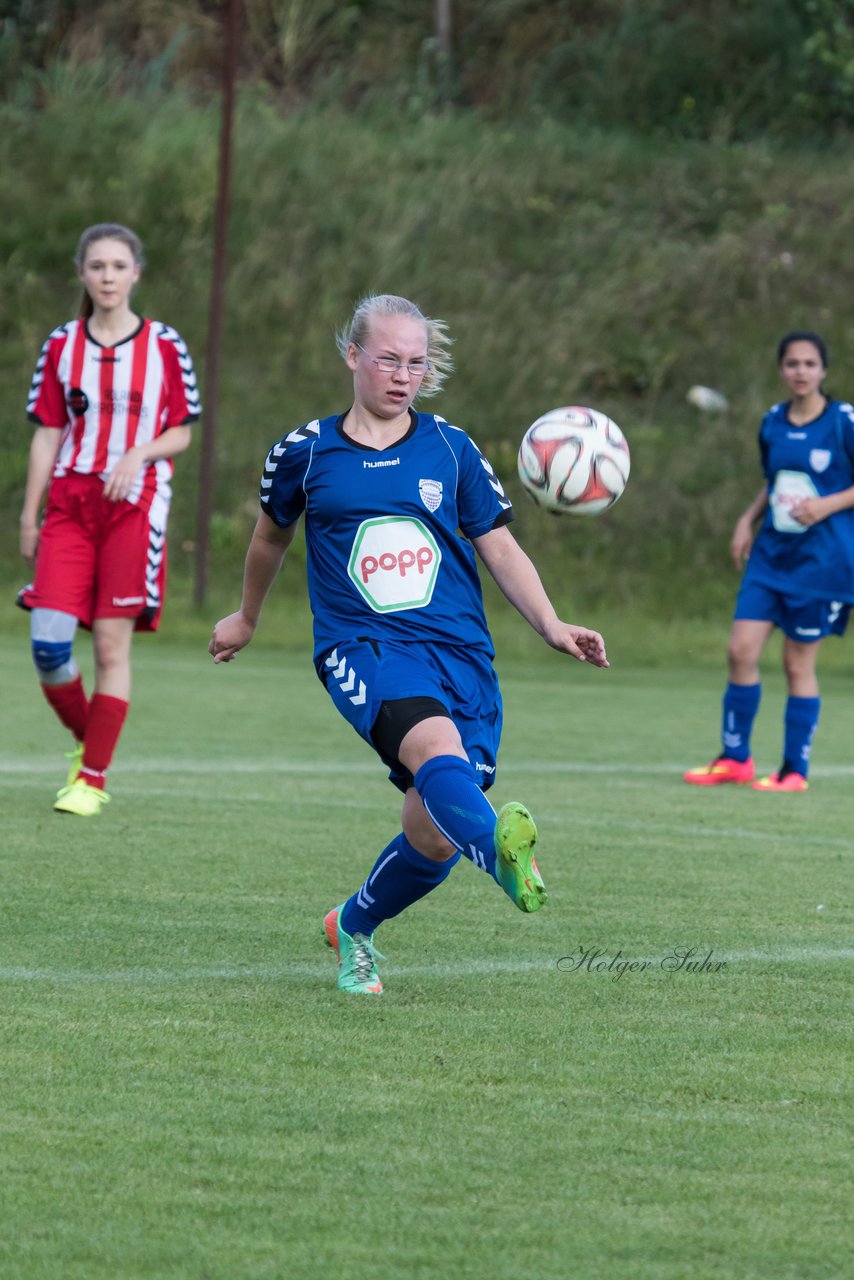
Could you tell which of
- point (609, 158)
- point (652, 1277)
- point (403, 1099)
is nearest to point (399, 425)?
point (403, 1099)

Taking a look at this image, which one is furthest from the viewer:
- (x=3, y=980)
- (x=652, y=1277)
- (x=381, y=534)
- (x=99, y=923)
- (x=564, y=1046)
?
(x=99, y=923)

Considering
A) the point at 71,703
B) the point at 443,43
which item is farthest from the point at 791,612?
the point at 443,43

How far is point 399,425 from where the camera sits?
15.1 ft

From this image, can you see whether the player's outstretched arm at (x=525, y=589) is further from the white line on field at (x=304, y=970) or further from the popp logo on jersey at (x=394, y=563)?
the white line on field at (x=304, y=970)

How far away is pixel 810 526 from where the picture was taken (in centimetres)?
888

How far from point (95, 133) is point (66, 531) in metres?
20.1

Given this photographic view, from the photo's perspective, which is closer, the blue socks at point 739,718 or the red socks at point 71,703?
the red socks at point 71,703

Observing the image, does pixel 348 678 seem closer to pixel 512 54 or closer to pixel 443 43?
pixel 443 43

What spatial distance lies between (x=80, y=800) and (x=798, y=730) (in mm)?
3391

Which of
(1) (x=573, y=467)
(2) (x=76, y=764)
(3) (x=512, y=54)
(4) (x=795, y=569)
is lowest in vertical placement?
(2) (x=76, y=764)

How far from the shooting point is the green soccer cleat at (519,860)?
372 centimetres

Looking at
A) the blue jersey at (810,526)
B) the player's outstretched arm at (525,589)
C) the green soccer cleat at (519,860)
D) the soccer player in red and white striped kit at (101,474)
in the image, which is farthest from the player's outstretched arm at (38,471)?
the green soccer cleat at (519,860)

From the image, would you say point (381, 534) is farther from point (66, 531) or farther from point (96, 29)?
point (96, 29)

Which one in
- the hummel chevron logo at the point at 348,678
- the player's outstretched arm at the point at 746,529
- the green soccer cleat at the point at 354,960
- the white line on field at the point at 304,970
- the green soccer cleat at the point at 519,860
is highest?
the hummel chevron logo at the point at 348,678
